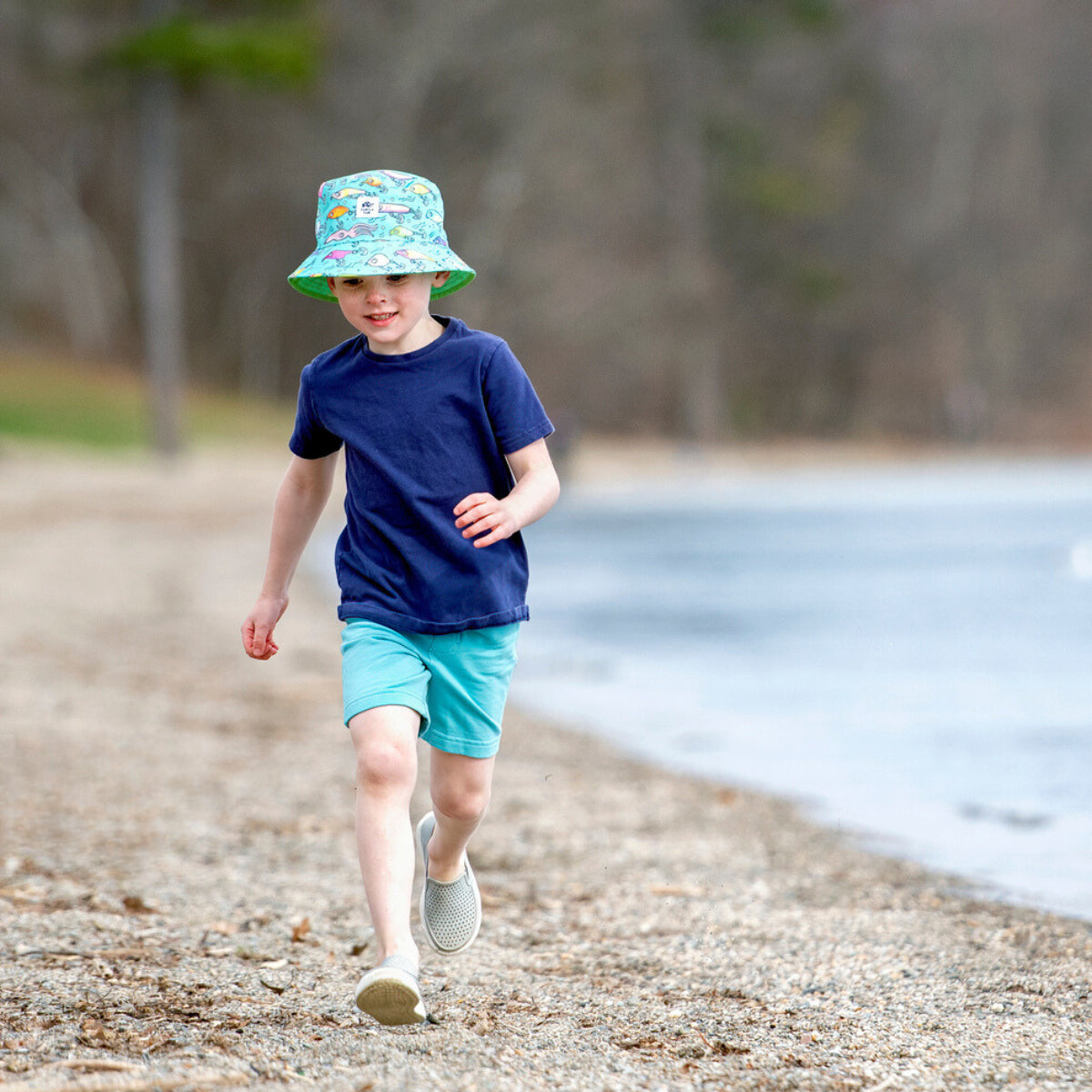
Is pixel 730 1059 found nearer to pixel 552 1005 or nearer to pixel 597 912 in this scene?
pixel 552 1005

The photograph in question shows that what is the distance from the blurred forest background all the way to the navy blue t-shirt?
22.5 m

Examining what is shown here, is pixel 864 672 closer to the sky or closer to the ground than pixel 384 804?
closer to the ground

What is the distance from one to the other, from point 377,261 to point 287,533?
601 millimetres

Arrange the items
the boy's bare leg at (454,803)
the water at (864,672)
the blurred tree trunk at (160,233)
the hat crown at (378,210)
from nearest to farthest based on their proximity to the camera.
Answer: the hat crown at (378,210), the boy's bare leg at (454,803), the water at (864,672), the blurred tree trunk at (160,233)

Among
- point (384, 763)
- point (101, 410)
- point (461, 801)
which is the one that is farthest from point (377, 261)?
point (101, 410)

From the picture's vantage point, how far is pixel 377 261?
9.16 ft

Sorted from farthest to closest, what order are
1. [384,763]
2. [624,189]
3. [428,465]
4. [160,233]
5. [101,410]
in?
[624,189] < [101,410] < [160,233] < [428,465] < [384,763]

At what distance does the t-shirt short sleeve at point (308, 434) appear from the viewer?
296cm

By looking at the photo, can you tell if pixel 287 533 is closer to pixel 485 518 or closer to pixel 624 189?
pixel 485 518

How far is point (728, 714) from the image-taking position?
23.0ft

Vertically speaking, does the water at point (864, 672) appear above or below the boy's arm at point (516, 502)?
below

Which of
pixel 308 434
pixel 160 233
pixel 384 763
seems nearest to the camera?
pixel 384 763

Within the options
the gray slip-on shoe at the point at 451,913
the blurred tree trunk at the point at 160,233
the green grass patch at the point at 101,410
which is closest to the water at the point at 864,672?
the gray slip-on shoe at the point at 451,913

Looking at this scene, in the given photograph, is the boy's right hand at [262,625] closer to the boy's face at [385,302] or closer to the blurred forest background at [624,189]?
the boy's face at [385,302]
